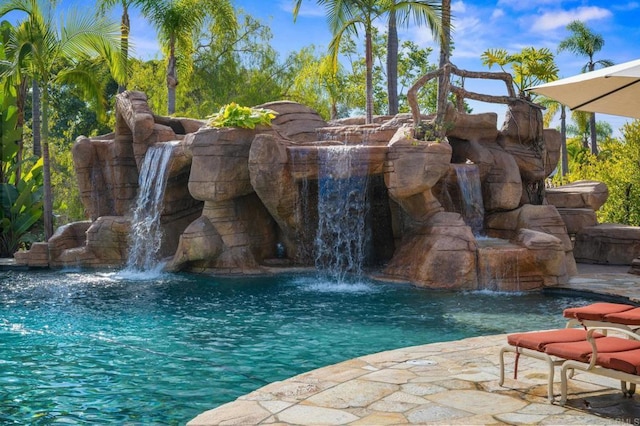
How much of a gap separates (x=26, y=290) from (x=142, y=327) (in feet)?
17.3

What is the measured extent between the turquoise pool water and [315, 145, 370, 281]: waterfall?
958mm

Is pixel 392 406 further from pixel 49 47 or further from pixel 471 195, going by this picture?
pixel 49 47

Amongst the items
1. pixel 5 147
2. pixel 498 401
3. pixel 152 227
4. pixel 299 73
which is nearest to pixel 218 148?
pixel 152 227

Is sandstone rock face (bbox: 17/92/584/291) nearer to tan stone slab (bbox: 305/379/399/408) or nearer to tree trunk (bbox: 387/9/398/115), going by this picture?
tree trunk (bbox: 387/9/398/115)

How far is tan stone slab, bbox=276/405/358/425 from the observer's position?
5125mm

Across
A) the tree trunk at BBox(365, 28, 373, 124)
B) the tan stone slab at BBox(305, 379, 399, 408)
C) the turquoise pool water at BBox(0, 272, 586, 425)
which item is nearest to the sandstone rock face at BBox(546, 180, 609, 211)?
the tree trunk at BBox(365, 28, 373, 124)

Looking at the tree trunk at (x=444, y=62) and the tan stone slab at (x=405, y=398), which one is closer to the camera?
the tan stone slab at (x=405, y=398)

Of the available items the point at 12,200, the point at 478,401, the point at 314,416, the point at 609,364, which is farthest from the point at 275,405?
the point at 12,200

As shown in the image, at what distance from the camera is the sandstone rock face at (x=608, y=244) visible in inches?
685

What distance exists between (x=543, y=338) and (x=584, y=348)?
0.36 meters

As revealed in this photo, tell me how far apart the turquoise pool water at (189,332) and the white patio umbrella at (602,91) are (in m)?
3.56

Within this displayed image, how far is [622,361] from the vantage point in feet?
16.4

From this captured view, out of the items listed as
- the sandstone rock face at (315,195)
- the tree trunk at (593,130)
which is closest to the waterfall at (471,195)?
the sandstone rock face at (315,195)

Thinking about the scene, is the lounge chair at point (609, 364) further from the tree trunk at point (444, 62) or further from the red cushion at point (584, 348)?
the tree trunk at point (444, 62)
